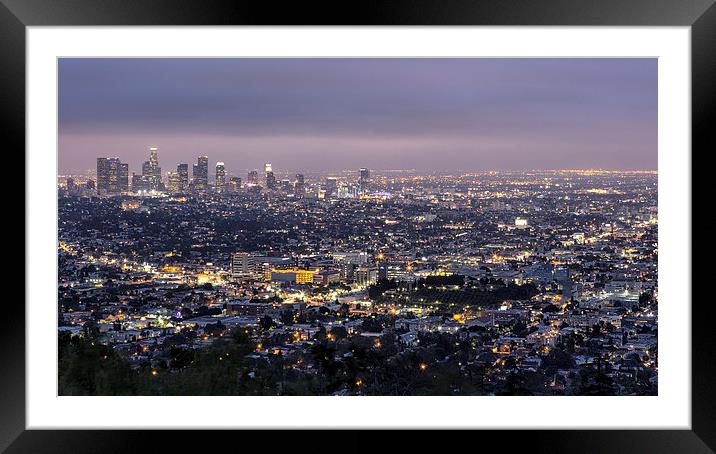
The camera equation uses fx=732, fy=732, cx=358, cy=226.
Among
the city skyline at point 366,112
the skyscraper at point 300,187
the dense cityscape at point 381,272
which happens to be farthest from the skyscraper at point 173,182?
A: the skyscraper at point 300,187

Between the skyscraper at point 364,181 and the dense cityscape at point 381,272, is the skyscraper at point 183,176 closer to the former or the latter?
the dense cityscape at point 381,272

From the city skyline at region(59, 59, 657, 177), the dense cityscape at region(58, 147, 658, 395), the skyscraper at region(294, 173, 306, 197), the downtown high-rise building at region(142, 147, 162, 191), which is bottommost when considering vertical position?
the dense cityscape at region(58, 147, 658, 395)

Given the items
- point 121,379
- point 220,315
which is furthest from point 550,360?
point 121,379

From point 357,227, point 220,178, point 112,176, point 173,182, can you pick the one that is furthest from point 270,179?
point 112,176
